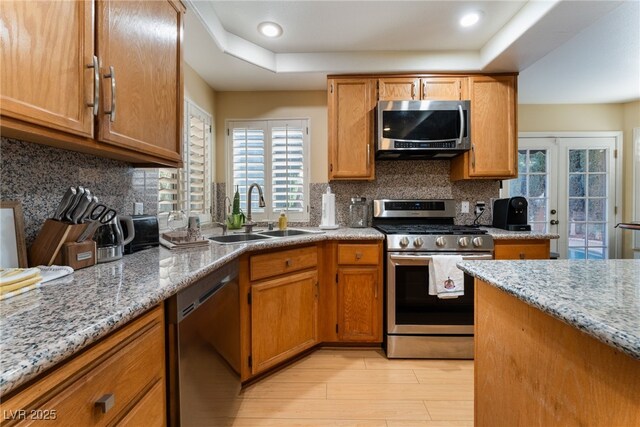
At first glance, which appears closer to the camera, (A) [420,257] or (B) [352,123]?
(A) [420,257]

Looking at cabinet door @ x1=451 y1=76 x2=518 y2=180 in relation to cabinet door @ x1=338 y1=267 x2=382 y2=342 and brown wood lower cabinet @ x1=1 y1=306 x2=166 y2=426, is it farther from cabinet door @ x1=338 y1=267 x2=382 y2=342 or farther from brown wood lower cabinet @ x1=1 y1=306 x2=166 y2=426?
brown wood lower cabinet @ x1=1 y1=306 x2=166 y2=426

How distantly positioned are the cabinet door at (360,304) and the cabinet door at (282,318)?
0.23 meters

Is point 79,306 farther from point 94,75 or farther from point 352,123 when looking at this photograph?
point 352,123

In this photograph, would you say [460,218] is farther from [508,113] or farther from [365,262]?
[365,262]

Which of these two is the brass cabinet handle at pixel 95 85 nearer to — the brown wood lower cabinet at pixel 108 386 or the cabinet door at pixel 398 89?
the brown wood lower cabinet at pixel 108 386

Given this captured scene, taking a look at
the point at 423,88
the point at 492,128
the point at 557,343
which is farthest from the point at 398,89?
the point at 557,343

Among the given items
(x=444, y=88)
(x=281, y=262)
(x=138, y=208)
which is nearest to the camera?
(x=138, y=208)

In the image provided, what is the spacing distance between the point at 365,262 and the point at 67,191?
176cm

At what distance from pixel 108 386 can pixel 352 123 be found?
2.31m

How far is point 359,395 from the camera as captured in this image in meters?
1.68

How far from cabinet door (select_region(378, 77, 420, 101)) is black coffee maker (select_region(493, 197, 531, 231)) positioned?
1213 millimetres

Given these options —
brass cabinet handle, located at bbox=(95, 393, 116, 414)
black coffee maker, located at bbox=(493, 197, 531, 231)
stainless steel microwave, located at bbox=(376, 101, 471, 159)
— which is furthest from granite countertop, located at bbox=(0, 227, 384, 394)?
black coffee maker, located at bbox=(493, 197, 531, 231)

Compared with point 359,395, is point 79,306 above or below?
above

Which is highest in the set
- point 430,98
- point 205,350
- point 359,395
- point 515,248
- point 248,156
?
point 430,98
